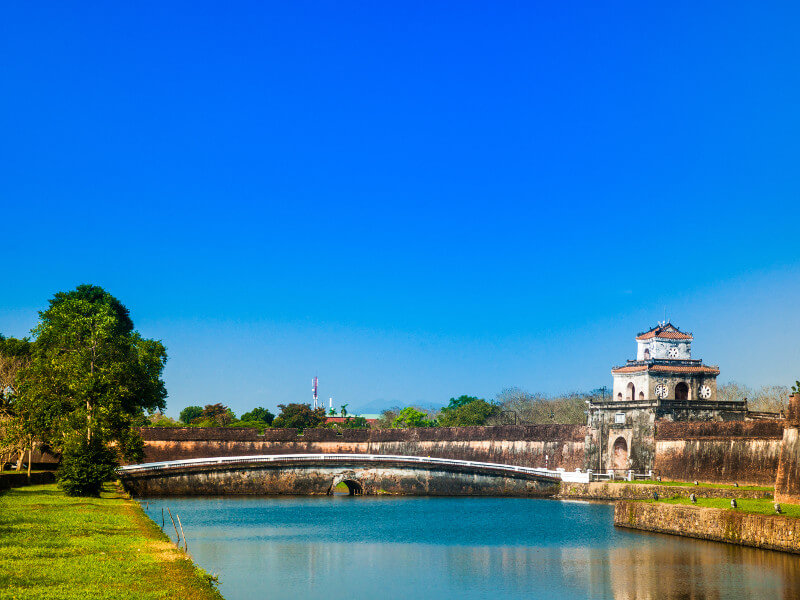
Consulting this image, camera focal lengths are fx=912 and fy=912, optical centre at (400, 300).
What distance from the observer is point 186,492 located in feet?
172

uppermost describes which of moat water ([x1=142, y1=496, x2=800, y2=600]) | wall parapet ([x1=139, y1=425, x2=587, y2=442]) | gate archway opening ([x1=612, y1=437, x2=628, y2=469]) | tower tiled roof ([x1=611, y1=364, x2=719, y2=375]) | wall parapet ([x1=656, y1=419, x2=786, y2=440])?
tower tiled roof ([x1=611, y1=364, x2=719, y2=375])

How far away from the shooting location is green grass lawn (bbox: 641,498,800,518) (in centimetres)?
2702

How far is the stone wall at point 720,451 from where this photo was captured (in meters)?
38.6

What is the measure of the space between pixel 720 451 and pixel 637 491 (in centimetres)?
421

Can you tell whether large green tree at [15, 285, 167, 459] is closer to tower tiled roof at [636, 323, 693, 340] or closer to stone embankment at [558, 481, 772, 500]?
stone embankment at [558, 481, 772, 500]

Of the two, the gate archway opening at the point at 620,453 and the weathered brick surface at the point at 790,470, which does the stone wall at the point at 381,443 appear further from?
the weathered brick surface at the point at 790,470

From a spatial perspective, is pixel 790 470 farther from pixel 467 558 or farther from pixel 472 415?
pixel 472 415

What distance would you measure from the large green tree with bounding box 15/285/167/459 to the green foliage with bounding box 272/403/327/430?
3933 cm

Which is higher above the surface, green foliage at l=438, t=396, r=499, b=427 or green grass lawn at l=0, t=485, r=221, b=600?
green foliage at l=438, t=396, r=499, b=427

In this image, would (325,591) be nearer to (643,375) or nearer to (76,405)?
(76,405)

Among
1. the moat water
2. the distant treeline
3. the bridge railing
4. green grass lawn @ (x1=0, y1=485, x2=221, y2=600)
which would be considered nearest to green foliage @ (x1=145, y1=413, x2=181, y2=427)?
the distant treeline

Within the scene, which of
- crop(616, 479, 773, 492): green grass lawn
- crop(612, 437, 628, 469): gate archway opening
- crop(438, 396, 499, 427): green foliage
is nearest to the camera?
crop(616, 479, 773, 492): green grass lawn

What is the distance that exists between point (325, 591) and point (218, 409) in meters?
82.6

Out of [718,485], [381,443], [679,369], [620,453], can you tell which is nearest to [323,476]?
[381,443]
